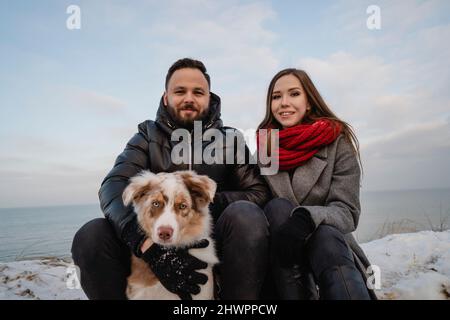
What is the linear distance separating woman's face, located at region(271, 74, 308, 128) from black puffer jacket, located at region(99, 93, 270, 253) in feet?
2.02

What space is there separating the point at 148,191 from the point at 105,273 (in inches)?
28.4

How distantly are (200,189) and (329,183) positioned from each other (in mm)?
1344

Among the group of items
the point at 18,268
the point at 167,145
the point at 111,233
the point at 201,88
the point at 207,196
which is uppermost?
the point at 201,88

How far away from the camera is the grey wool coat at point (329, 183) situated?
9.95 feet

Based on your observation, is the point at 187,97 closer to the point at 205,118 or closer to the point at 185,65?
the point at 205,118

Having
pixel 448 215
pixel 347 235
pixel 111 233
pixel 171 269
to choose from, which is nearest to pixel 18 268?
pixel 111 233

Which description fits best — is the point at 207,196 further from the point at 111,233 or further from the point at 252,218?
Result: the point at 111,233

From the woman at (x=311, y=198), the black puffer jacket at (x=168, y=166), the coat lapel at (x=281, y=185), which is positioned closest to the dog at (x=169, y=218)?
the black puffer jacket at (x=168, y=166)

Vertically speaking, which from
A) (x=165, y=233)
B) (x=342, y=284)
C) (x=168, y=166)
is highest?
(x=168, y=166)

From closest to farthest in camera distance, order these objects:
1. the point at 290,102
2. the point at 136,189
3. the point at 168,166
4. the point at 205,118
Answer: the point at 136,189 → the point at 168,166 → the point at 290,102 → the point at 205,118

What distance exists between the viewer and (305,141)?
3406mm

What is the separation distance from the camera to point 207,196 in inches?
114

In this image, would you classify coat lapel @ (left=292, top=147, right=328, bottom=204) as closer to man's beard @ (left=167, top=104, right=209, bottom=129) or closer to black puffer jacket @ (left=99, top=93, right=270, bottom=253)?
black puffer jacket @ (left=99, top=93, right=270, bottom=253)

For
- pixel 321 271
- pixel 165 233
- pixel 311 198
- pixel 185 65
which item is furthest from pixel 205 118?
pixel 321 271
